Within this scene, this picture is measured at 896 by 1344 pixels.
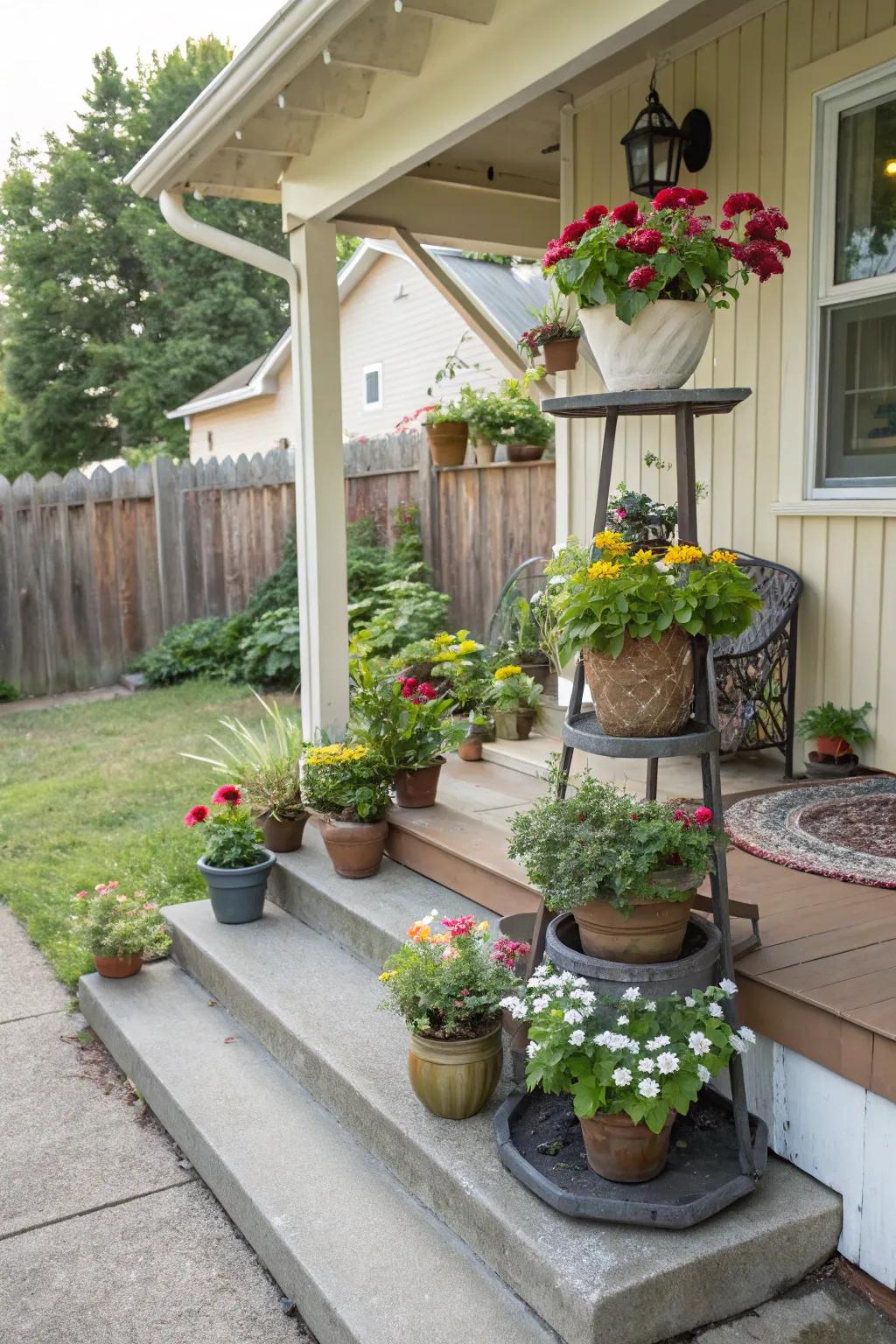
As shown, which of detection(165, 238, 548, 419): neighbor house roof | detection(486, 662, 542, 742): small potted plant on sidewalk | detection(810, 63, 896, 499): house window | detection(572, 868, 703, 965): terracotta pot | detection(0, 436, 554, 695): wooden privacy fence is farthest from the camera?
detection(165, 238, 548, 419): neighbor house roof

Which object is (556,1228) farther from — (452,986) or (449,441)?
(449,441)

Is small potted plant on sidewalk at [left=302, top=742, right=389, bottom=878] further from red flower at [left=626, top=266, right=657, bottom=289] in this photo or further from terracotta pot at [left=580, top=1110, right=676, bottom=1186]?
red flower at [left=626, top=266, right=657, bottom=289]

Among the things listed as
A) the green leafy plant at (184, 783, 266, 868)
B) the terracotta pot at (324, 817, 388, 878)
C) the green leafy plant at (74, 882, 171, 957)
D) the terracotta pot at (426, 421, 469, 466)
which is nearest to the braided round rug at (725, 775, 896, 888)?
the terracotta pot at (324, 817, 388, 878)

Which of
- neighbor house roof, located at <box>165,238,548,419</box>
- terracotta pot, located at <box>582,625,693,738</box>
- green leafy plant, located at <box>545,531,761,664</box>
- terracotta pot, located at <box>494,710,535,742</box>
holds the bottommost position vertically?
terracotta pot, located at <box>494,710,535,742</box>

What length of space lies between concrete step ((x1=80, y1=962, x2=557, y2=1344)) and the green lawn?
0.76 meters

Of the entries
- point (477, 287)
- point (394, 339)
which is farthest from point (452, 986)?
point (394, 339)

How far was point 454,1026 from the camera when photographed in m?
2.36

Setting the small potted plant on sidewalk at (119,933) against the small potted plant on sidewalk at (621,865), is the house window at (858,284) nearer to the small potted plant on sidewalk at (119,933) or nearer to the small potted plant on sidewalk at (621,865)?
the small potted plant on sidewalk at (621,865)

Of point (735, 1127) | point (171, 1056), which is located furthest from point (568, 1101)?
point (171, 1056)

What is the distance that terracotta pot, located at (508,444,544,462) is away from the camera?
7430 millimetres

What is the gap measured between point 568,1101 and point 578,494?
301 cm

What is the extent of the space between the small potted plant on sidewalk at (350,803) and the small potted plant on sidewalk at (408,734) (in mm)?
68

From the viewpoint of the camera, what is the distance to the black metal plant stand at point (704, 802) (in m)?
1.98

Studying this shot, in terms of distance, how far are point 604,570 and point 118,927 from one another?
7.26 feet
